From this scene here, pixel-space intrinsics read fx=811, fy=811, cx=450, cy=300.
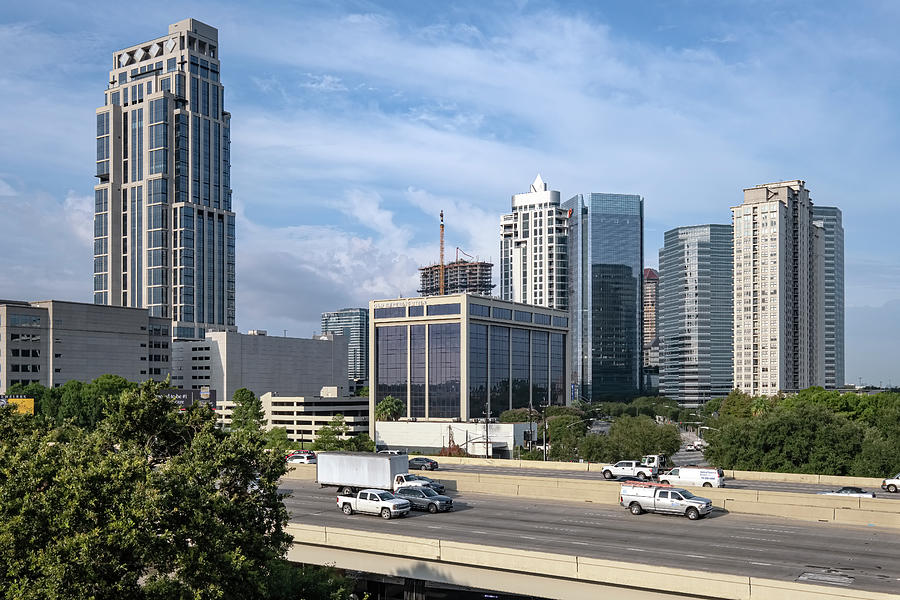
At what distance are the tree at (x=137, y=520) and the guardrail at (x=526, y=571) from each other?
11173 mm

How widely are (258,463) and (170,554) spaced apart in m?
4.44

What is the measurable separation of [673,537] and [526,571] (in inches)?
467

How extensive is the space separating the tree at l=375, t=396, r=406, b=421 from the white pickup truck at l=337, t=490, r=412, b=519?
388 ft

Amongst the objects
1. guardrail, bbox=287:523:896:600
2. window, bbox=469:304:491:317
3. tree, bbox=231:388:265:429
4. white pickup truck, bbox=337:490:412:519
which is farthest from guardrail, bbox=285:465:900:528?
window, bbox=469:304:491:317

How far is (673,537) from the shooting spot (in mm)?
44500

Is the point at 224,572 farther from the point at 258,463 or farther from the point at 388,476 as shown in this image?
the point at 388,476

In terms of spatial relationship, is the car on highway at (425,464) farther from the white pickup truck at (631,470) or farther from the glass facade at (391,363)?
the glass facade at (391,363)

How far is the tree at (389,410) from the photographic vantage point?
173 meters

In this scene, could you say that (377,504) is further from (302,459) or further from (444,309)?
(444,309)

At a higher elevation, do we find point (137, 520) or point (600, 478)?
point (137, 520)

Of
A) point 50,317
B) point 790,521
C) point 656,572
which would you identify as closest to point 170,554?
point 656,572

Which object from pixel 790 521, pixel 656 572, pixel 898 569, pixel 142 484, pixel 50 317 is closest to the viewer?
pixel 142 484

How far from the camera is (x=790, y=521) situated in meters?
50.0

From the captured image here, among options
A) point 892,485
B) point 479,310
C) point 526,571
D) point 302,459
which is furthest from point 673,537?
point 479,310
